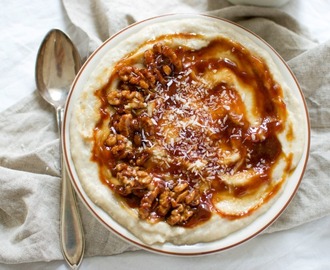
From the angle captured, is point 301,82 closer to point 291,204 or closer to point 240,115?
point 240,115

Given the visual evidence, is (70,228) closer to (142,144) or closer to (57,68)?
(142,144)

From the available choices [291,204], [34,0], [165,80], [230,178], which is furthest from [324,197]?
[34,0]

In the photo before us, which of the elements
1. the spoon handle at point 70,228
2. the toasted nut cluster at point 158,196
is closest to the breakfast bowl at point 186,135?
the toasted nut cluster at point 158,196

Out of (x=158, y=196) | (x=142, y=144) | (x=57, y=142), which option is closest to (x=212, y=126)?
(x=142, y=144)

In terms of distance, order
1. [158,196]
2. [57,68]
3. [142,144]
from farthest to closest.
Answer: [57,68] < [142,144] < [158,196]

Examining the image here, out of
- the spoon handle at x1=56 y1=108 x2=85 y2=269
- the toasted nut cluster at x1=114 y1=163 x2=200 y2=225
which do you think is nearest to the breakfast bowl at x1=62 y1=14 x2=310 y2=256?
the toasted nut cluster at x1=114 y1=163 x2=200 y2=225

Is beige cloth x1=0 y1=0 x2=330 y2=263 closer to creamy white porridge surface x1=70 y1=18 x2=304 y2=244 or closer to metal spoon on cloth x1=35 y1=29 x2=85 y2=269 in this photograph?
metal spoon on cloth x1=35 y1=29 x2=85 y2=269
